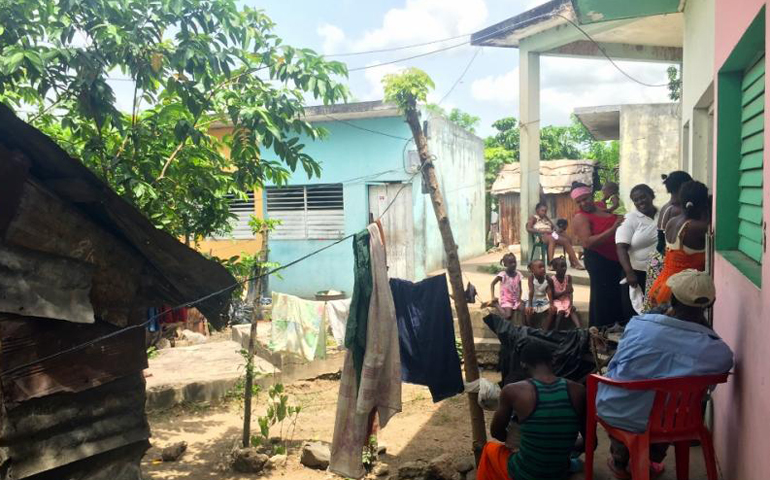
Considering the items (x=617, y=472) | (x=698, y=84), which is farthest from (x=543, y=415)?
(x=698, y=84)

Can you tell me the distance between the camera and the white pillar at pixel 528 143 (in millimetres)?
11953

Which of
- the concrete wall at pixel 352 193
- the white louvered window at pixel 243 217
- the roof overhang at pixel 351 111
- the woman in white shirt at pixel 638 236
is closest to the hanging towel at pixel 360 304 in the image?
the woman in white shirt at pixel 638 236

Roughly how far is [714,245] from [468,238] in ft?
46.3

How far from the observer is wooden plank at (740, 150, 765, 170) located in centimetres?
299

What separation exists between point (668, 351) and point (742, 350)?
349 millimetres

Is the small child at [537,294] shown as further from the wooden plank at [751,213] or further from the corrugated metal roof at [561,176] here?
the corrugated metal roof at [561,176]

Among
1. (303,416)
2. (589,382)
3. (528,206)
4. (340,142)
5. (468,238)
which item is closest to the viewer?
(589,382)

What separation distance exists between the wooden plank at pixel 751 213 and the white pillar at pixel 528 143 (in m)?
8.40

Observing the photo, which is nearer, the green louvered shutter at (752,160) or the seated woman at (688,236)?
the green louvered shutter at (752,160)

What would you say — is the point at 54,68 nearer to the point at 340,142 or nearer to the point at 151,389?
the point at 151,389

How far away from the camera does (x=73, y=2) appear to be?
3957 millimetres

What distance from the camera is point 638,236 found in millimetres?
5074

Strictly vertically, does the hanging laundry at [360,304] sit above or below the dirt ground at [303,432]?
above

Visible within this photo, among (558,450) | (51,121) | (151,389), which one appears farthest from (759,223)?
(151,389)
